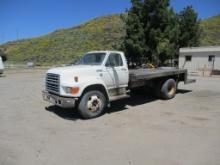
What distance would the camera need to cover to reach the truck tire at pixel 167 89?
947 cm

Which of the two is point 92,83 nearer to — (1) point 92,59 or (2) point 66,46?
(1) point 92,59

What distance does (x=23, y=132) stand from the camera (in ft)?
18.8

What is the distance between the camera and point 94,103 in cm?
694

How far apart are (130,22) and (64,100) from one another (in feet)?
63.0

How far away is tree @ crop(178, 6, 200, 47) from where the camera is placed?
32750mm

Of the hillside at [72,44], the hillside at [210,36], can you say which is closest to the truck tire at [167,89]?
the hillside at [72,44]

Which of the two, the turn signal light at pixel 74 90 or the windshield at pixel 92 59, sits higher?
the windshield at pixel 92 59

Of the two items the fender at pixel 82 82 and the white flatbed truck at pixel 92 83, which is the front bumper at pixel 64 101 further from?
the fender at pixel 82 82

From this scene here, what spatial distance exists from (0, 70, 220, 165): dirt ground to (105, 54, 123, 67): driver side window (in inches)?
62.4

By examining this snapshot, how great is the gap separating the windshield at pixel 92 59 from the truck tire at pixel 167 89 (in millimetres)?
3155

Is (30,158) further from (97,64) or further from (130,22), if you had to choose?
(130,22)

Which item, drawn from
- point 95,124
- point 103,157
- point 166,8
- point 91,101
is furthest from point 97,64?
point 166,8

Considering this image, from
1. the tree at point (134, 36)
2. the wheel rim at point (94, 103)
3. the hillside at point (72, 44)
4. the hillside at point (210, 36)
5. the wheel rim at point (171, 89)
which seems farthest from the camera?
the hillside at point (72, 44)

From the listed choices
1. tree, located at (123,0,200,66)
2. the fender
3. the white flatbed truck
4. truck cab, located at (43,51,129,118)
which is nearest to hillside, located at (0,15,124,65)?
tree, located at (123,0,200,66)
